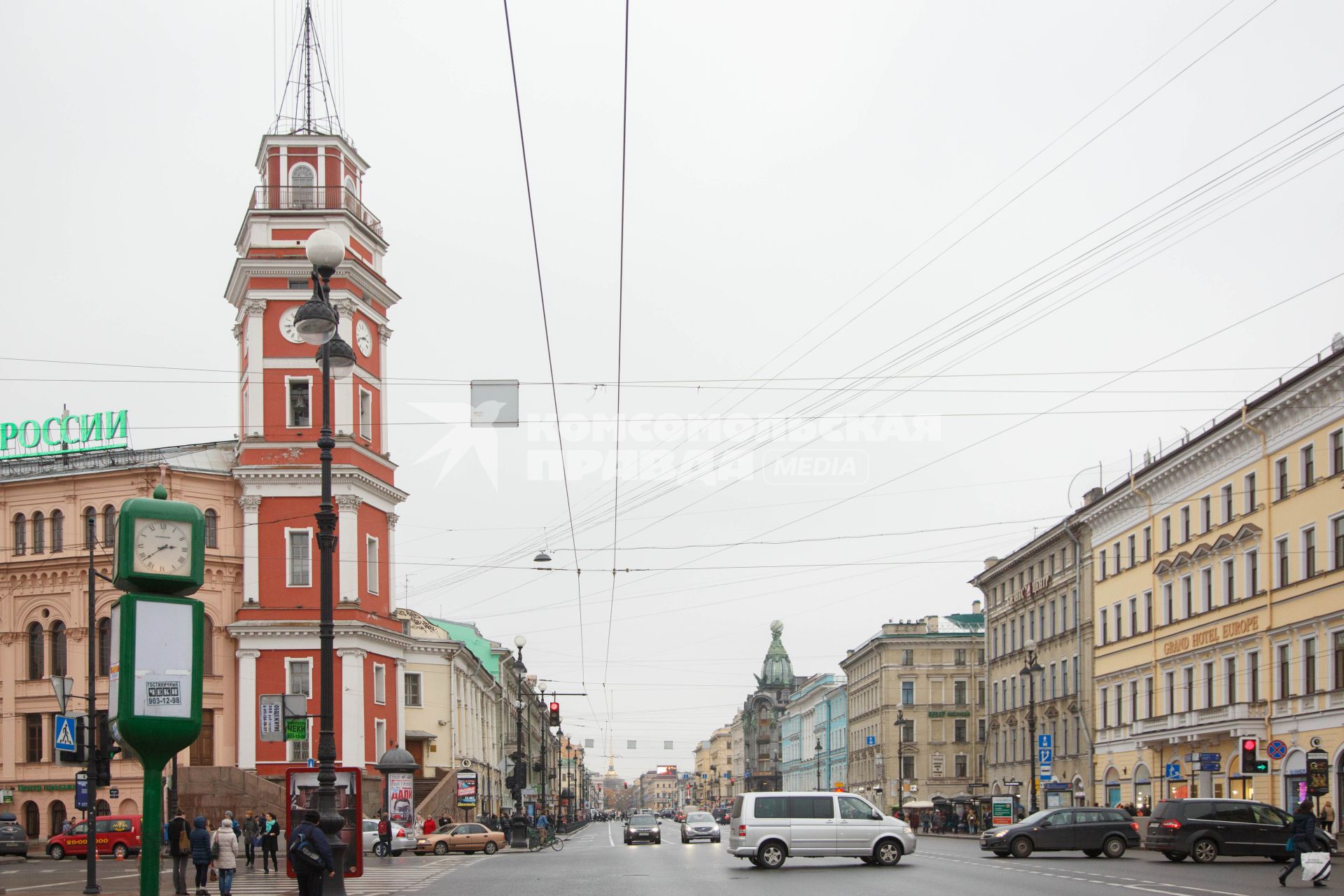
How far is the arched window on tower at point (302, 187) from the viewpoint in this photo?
60.7 m

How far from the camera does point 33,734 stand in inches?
2413

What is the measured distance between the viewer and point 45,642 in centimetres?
6141

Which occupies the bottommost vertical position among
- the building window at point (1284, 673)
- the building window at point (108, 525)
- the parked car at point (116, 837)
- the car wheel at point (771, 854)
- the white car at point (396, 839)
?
the white car at point (396, 839)

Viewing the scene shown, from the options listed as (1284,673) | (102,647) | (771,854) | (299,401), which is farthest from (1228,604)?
(102,647)

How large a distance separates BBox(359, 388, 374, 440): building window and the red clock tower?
0.39 feet

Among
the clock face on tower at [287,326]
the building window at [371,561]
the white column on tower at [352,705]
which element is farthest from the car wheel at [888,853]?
the clock face on tower at [287,326]

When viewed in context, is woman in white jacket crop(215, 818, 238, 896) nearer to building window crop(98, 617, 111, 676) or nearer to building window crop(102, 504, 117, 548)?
building window crop(98, 617, 111, 676)

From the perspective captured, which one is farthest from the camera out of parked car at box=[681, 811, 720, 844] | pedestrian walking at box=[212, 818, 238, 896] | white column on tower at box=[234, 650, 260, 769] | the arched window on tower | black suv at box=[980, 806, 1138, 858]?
parked car at box=[681, 811, 720, 844]

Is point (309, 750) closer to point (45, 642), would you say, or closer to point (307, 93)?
point (45, 642)

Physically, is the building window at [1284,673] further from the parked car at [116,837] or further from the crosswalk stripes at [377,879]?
the parked car at [116,837]

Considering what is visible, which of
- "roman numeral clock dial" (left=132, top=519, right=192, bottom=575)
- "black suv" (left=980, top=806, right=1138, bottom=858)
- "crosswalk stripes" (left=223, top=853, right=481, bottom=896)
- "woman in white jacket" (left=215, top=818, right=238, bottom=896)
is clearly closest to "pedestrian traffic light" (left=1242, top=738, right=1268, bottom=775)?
"black suv" (left=980, top=806, right=1138, bottom=858)

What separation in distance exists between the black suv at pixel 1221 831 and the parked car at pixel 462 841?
24.8 metres

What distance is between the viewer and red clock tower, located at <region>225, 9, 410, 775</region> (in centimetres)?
5856

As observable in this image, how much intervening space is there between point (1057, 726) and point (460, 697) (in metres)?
33.2
